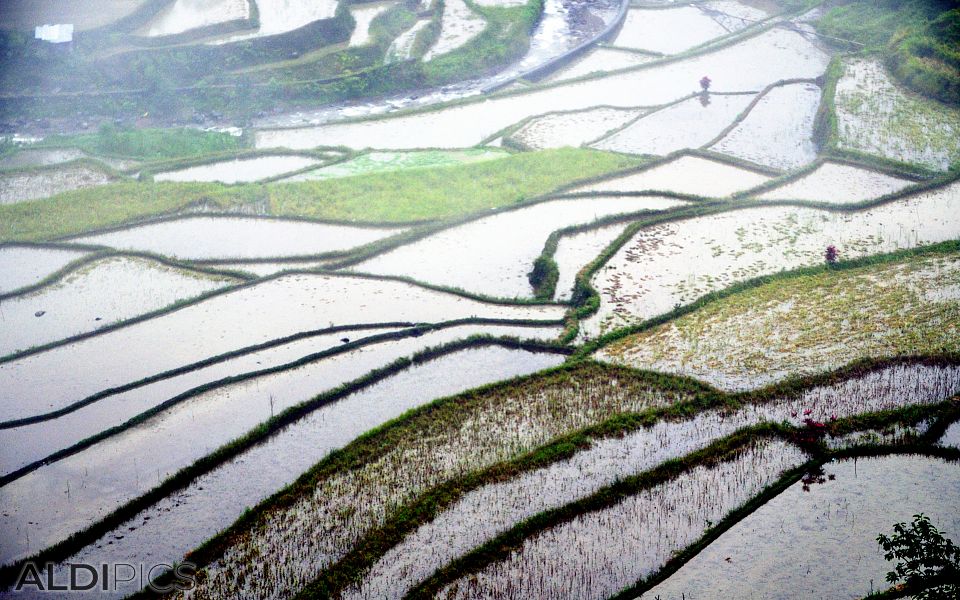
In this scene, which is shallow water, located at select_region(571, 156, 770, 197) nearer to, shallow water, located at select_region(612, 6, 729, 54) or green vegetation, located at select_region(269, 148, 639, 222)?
green vegetation, located at select_region(269, 148, 639, 222)

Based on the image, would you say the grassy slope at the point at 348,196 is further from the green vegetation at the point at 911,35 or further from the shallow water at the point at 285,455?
the green vegetation at the point at 911,35

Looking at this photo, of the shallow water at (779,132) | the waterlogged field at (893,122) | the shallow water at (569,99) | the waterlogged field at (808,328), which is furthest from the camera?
the shallow water at (569,99)

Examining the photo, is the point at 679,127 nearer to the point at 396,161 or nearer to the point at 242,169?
the point at 396,161

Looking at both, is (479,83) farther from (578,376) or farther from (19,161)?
(578,376)

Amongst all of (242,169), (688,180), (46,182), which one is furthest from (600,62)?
(46,182)

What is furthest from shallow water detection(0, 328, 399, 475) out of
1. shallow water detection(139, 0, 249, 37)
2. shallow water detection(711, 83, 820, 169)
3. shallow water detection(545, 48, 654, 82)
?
shallow water detection(139, 0, 249, 37)

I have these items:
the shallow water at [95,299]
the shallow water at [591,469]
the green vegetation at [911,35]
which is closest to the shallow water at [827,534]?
the shallow water at [591,469]
